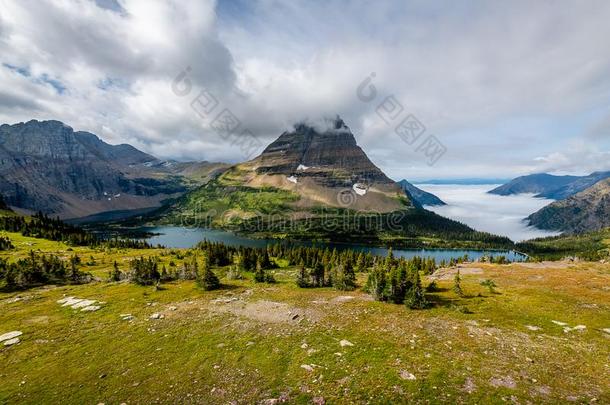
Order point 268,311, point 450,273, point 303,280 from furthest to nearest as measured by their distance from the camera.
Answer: point 450,273, point 303,280, point 268,311

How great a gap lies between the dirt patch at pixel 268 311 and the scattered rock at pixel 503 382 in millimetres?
17342

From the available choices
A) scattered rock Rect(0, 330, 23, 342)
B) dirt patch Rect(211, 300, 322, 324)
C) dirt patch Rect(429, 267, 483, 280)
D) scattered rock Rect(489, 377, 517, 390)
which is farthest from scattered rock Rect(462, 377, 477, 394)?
dirt patch Rect(429, 267, 483, 280)

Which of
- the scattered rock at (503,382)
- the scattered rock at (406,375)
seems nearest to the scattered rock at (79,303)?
the scattered rock at (406,375)

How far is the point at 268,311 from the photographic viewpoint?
3697 centimetres

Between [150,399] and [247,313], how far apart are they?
56.9 ft

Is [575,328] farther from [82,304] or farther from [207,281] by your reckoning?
[82,304]

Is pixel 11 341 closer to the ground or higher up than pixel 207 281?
closer to the ground

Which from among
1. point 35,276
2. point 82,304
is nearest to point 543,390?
point 82,304

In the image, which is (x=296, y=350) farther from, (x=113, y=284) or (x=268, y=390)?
(x=113, y=284)

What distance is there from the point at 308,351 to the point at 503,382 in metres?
A: 13.6

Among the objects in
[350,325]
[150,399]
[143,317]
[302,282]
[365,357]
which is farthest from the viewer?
[302,282]

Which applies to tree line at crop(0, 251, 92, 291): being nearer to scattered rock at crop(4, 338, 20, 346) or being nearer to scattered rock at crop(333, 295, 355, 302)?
scattered rock at crop(4, 338, 20, 346)

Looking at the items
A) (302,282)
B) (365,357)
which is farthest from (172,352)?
(302,282)

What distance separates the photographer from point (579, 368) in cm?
2139
